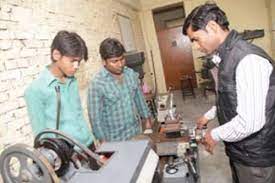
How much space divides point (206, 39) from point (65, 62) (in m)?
0.80

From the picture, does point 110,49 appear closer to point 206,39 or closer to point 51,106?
point 51,106

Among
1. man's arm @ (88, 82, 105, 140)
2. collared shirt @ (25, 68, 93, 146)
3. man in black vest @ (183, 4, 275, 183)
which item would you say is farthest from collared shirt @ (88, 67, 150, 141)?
man in black vest @ (183, 4, 275, 183)

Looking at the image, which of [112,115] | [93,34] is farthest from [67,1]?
[112,115]

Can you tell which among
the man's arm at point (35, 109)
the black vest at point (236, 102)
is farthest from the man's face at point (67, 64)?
the black vest at point (236, 102)

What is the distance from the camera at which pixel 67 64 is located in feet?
5.19

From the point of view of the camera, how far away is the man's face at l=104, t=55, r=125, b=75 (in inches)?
81.9

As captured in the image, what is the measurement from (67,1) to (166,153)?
1.85 m

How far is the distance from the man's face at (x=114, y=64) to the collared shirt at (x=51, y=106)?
1.34ft

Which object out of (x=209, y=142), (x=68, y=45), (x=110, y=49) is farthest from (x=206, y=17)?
(x=110, y=49)

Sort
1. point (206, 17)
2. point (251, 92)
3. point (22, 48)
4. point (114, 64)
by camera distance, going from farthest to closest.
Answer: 1. point (114, 64)
2. point (22, 48)
3. point (206, 17)
4. point (251, 92)

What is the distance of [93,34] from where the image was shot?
3.48m

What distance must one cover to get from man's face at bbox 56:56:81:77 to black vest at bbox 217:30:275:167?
0.81 metres

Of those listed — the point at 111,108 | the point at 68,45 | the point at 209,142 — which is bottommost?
the point at 209,142

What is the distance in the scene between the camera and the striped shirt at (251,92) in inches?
47.1
